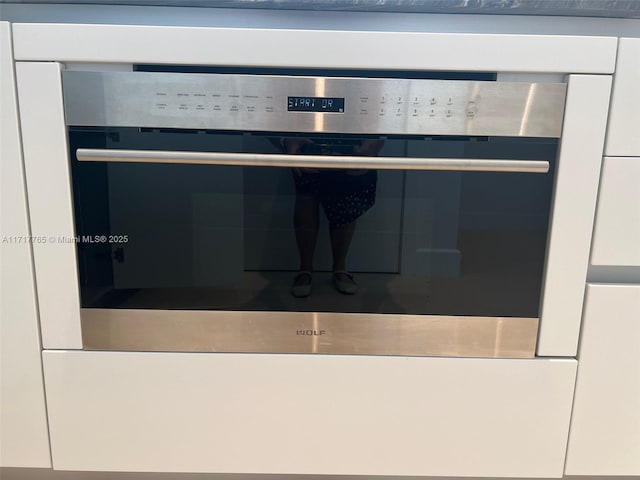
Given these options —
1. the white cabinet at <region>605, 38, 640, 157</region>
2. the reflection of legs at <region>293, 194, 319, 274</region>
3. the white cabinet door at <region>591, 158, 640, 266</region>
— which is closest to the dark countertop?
the white cabinet at <region>605, 38, 640, 157</region>

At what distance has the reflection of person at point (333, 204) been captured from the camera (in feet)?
2.42

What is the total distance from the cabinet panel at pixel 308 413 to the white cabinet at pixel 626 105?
369 mm

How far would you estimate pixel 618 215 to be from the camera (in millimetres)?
755

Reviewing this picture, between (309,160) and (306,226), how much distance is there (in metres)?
0.11

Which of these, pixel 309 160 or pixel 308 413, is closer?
pixel 309 160

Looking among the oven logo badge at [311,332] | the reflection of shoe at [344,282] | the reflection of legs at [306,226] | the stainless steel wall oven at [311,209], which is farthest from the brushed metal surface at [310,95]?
the oven logo badge at [311,332]

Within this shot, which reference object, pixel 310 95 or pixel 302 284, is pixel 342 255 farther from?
pixel 310 95

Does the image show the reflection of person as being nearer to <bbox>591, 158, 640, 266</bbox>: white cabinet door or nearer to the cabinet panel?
the cabinet panel

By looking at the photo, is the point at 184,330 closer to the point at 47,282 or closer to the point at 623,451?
the point at 47,282

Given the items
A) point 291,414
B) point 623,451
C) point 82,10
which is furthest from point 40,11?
point 623,451

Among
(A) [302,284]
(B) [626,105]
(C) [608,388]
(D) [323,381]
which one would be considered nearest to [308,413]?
(D) [323,381]

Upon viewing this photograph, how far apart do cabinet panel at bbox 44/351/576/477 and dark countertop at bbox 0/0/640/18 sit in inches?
23.0

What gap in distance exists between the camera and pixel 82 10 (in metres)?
0.78

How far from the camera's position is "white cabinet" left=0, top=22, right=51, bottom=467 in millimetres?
727
